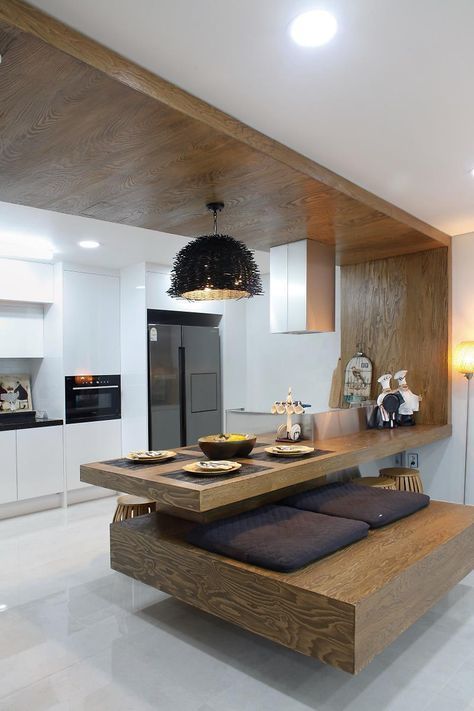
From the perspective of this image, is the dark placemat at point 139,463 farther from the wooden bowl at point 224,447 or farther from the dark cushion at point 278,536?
the dark cushion at point 278,536

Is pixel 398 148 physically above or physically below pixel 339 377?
above

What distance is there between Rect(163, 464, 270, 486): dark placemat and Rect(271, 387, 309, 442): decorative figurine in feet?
2.55

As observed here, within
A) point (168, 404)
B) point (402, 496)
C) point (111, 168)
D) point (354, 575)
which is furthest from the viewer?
point (168, 404)

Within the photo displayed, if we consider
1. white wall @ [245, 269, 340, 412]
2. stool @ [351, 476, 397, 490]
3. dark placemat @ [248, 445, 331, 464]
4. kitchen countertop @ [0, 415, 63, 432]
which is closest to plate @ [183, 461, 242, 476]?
dark placemat @ [248, 445, 331, 464]

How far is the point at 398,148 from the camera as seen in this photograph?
8.33 ft

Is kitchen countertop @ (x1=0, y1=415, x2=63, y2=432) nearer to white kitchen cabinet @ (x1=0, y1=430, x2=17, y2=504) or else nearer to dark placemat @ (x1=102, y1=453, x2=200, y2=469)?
white kitchen cabinet @ (x1=0, y1=430, x2=17, y2=504)

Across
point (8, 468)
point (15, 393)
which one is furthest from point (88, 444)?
point (15, 393)

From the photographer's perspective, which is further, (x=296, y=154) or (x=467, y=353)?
(x=467, y=353)

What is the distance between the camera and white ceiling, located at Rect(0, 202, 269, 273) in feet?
11.8

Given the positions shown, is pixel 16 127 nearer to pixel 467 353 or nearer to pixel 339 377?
pixel 467 353

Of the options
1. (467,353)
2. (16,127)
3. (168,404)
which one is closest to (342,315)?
(467,353)

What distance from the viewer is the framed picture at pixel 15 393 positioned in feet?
16.9

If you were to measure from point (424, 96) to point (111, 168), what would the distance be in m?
1.40

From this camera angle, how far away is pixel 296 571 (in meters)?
2.22
